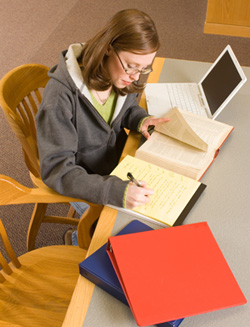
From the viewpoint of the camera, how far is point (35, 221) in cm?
170

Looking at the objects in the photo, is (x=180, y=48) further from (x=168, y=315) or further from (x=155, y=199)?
(x=168, y=315)

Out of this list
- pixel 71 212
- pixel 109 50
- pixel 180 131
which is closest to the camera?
pixel 109 50

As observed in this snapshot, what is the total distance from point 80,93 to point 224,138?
49cm

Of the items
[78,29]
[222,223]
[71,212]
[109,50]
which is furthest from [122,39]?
[78,29]

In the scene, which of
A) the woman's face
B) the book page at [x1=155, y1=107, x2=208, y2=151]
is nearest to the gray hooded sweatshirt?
the woman's face

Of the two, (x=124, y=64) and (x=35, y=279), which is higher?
(x=124, y=64)

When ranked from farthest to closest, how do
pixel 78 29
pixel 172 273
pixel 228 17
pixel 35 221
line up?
pixel 78 29
pixel 228 17
pixel 35 221
pixel 172 273

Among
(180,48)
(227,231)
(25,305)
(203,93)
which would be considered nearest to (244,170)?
(227,231)

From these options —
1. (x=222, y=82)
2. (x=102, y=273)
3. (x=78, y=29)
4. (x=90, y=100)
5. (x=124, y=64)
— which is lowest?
(x=102, y=273)

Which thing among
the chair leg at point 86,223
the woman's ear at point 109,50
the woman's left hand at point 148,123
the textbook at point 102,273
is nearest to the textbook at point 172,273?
the textbook at point 102,273

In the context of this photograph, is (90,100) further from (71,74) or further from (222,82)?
(222,82)

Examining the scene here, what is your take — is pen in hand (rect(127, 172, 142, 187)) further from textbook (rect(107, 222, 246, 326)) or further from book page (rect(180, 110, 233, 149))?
book page (rect(180, 110, 233, 149))

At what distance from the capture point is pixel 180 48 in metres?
3.09

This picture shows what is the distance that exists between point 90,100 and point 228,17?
237cm
